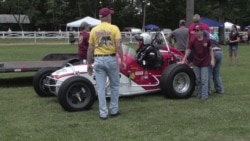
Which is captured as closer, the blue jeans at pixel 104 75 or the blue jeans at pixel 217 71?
the blue jeans at pixel 104 75

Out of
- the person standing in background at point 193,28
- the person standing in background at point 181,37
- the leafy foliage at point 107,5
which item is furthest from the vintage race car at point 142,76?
the leafy foliage at point 107,5

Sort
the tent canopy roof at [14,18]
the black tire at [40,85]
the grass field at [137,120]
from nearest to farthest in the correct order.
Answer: the grass field at [137,120], the black tire at [40,85], the tent canopy roof at [14,18]

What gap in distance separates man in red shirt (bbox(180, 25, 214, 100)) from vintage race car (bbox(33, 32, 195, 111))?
0.27m

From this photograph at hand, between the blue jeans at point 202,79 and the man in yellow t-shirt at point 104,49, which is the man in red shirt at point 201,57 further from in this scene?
the man in yellow t-shirt at point 104,49

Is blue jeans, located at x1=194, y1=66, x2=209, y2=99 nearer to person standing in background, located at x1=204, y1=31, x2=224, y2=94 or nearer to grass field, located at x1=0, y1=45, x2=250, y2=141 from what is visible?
grass field, located at x1=0, y1=45, x2=250, y2=141

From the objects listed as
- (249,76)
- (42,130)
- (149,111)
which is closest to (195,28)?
(149,111)

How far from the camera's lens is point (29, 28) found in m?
83.5

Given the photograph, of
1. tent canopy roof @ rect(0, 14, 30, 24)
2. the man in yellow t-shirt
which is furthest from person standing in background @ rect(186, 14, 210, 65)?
tent canopy roof @ rect(0, 14, 30, 24)

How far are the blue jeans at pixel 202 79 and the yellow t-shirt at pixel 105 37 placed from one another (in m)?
2.73

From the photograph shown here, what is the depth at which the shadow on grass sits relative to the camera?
13016mm

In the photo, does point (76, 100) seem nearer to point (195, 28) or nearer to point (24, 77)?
point (195, 28)

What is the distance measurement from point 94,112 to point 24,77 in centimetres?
660

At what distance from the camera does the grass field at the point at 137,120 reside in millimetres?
6777

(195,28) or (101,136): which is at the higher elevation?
(195,28)
